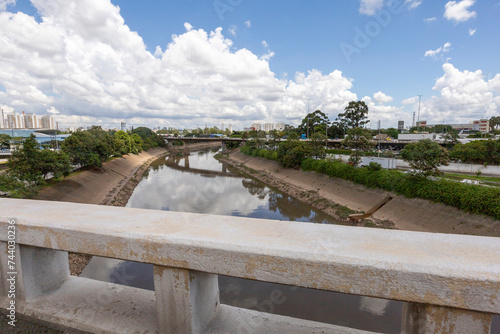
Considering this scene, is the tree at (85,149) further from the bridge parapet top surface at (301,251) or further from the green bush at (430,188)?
the bridge parapet top surface at (301,251)

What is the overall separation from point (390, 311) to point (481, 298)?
10443 millimetres

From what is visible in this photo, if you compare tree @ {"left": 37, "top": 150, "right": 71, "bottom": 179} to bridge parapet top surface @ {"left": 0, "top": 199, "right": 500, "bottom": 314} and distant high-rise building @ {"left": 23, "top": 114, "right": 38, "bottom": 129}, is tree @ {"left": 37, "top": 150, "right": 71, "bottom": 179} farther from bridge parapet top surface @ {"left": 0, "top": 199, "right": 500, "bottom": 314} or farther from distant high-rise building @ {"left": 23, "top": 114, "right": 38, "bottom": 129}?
distant high-rise building @ {"left": 23, "top": 114, "right": 38, "bottom": 129}

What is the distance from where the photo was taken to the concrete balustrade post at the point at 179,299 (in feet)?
8.78

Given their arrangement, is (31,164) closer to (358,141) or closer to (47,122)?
(358,141)

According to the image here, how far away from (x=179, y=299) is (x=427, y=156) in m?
23.3

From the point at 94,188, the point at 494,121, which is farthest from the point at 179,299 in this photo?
the point at 494,121

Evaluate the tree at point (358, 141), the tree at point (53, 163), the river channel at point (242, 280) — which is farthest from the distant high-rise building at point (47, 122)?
the tree at point (358, 141)

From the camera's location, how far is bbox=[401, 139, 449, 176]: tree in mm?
20422

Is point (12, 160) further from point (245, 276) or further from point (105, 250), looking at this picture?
point (245, 276)

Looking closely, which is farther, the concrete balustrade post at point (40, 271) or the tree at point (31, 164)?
the tree at point (31, 164)

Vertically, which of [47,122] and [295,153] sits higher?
[47,122]

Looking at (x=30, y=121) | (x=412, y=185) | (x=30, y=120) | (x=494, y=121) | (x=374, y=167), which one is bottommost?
(x=412, y=185)

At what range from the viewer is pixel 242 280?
1285 centimetres

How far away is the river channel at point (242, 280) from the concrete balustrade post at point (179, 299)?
8.64 meters
